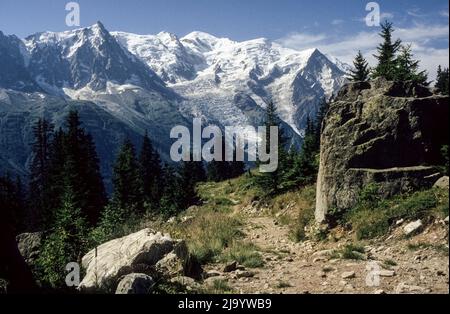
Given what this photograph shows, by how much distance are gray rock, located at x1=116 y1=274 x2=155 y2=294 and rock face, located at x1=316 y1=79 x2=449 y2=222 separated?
8.03 metres

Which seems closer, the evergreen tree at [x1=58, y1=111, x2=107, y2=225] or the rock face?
the rock face

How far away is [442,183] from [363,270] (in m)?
5.22

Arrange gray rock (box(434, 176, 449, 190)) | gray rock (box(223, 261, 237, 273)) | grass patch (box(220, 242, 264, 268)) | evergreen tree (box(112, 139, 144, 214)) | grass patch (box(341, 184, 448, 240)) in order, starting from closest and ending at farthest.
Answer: gray rock (box(223, 261, 237, 273)), grass patch (box(220, 242, 264, 268)), grass patch (box(341, 184, 448, 240)), gray rock (box(434, 176, 449, 190)), evergreen tree (box(112, 139, 144, 214))

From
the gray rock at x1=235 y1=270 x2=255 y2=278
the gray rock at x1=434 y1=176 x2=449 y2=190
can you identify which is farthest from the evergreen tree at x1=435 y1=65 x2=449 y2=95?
the gray rock at x1=235 y1=270 x2=255 y2=278

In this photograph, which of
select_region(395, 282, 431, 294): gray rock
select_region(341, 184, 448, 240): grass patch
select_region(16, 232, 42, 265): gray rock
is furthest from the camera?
select_region(16, 232, 42, 265): gray rock

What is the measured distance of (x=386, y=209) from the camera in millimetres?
14586

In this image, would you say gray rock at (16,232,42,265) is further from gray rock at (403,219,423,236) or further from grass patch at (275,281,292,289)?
gray rock at (403,219,423,236)

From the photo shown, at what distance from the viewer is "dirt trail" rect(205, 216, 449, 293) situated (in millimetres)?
9945

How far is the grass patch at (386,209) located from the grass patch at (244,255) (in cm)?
330

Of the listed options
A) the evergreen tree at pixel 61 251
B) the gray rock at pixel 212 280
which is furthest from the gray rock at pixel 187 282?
the evergreen tree at pixel 61 251

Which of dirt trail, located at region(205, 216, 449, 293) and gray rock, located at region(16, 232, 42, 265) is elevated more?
dirt trail, located at region(205, 216, 449, 293)

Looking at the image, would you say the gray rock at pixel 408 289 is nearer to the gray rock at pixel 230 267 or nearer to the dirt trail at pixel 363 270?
the dirt trail at pixel 363 270

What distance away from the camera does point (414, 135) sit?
16.6 m

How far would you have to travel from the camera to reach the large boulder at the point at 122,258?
448 inches
